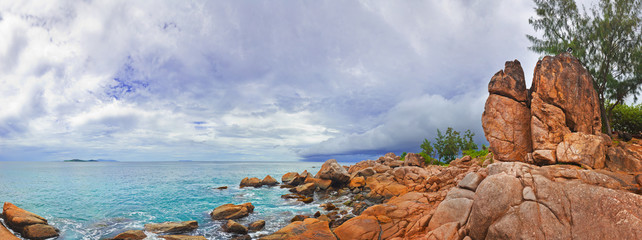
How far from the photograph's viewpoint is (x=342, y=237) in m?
15.8

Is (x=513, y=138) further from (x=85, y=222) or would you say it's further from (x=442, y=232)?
(x=85, y=222)

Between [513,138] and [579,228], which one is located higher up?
[513,138]

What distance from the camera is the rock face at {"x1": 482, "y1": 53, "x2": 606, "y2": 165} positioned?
20062mm

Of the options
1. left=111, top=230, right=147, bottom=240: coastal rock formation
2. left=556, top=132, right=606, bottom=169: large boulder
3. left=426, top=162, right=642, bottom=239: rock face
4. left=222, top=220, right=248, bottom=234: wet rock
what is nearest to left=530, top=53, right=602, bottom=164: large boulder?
left=556, top=132, right=606, bottom=169: large boulder

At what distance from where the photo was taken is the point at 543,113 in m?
21.3

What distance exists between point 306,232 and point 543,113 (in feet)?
69.8

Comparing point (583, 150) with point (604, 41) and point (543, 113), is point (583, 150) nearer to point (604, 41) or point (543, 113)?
point (543, 113)

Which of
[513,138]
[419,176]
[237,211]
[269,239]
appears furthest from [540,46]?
[237,211]

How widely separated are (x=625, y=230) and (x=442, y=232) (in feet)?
20.9

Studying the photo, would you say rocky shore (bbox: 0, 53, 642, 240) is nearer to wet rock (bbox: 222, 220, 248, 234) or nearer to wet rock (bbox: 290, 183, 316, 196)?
wet rock (bbox: 222, 220, 248, 234)

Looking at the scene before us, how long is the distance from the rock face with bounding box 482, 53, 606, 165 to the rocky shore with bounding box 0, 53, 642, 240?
76mm

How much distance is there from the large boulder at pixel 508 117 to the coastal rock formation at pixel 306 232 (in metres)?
17.5

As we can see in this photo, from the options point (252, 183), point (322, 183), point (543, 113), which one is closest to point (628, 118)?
point (543, 113)

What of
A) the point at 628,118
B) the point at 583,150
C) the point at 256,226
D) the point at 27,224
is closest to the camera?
the point at 583,150
